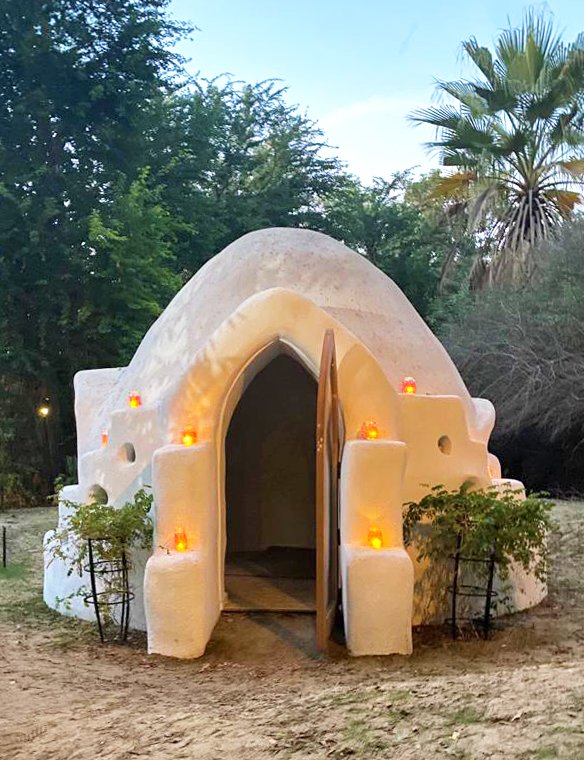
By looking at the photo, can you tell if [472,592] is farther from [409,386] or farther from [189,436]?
[189,436]

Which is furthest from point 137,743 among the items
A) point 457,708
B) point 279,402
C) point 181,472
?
point 279,402

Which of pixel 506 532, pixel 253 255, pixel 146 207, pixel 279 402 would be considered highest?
pixel 146 207

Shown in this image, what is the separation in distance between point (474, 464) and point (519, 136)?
10.1m

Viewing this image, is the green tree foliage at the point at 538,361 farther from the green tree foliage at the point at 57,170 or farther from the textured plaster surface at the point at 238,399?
the green tree foliage at the point at 57,170

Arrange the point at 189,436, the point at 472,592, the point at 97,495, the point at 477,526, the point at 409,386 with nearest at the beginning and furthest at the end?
the point at 477,526, the point at 189,436, the point at 472,592, the point at 409,386, the point at 97,495

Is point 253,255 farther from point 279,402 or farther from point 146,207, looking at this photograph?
point 146,207

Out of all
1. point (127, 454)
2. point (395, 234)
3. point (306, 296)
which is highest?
point (395, 234)

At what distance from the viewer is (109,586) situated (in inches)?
245

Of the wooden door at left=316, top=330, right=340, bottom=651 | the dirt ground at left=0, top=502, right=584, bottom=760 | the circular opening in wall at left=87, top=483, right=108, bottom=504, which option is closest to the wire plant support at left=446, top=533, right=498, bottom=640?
the dirt ground at left=0, top=502, right=584, bottom=760

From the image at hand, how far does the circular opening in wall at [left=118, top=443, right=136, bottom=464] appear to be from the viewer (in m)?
6.81

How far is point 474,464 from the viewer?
681cm

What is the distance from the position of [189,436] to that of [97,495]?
5.42ft

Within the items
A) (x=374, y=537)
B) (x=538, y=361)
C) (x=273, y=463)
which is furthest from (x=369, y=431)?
(x=538, y=361)

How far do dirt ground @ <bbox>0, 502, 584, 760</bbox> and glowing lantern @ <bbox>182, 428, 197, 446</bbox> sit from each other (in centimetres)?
146
